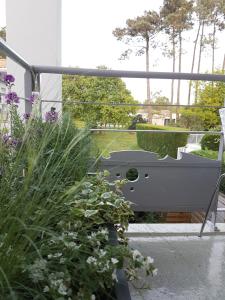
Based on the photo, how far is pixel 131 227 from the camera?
2467 mm

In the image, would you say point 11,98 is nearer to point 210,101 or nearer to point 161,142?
point 161,142

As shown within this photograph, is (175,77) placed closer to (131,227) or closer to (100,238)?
(131,227)

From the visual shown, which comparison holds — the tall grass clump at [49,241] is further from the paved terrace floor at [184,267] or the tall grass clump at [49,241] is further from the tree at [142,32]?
the tree at [142,32]

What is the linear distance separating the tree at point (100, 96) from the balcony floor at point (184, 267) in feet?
3.08

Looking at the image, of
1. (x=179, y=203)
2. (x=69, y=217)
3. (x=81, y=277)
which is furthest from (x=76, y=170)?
(x=179, y=203)

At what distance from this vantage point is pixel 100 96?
8.59 ft

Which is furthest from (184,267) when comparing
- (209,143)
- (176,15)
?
(176,15)

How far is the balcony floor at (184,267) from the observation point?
5.57 ft

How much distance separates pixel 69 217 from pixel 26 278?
1.14 ft

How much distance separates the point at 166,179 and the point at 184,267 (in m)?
0.86

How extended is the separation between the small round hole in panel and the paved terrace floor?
57 cm

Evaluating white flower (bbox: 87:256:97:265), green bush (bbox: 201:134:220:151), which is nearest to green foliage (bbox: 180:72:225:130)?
green bush (bbox: 201:134:220:151)

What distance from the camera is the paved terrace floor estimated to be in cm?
170

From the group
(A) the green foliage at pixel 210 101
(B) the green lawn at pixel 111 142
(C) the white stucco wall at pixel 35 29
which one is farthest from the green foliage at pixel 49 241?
(A) the green foliage at pixel 210 101
